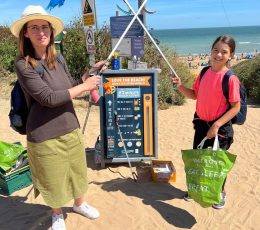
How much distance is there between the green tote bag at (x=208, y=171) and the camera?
11.1 feet

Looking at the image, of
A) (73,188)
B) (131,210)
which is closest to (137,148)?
(131,210)

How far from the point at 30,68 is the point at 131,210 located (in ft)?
6.59

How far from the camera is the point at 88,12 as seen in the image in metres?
Result: 5.33

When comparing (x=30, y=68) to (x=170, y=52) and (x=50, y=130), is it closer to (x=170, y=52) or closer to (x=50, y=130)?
(x=50, y=130)

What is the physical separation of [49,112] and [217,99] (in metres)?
1.62

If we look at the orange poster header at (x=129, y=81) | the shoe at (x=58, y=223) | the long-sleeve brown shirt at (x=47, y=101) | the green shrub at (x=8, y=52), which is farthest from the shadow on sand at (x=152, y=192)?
the green shrub at (x=8, y=52)

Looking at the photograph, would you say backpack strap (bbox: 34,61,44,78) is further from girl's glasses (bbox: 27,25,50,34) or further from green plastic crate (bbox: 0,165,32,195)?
green plastic crate (bbox: 0,165,32,195)

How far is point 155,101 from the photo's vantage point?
4664 millimetres

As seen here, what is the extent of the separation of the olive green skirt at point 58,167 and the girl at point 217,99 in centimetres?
128

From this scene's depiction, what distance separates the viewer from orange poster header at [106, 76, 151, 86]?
4.53 metres

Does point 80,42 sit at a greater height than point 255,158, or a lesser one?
greater

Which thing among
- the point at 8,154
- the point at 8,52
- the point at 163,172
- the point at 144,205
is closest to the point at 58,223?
the point at 144,205

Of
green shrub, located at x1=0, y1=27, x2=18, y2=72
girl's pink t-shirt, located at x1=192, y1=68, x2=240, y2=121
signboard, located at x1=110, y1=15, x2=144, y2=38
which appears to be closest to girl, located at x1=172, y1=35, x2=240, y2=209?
girl's pink t-shirt, located at x1=192, y1=68, x2=240, y2=121

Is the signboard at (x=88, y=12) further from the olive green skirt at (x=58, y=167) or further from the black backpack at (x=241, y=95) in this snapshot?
the olive green skirt at (x=58, y=167)
